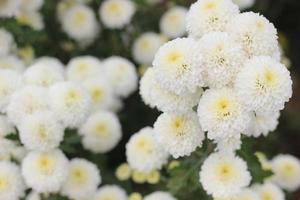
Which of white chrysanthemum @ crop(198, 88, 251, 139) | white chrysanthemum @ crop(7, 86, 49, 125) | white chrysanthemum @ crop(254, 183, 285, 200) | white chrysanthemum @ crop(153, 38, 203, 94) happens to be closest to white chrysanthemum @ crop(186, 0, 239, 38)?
white chrysanthemum @ crop(153, 38, 203, 94)

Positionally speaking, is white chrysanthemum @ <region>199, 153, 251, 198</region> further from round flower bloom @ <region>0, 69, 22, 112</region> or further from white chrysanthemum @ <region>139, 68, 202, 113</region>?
round flower bloom @ <region>0, 69, 22, 112</region>

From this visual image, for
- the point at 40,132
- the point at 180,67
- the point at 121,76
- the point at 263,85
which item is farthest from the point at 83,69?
the point at 263,85

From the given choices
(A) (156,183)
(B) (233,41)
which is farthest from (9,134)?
(B) (233,41)

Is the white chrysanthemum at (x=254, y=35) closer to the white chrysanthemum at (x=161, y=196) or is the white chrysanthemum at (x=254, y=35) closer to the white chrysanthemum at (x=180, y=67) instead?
the white chrysanthemum at (x=180, y=67)

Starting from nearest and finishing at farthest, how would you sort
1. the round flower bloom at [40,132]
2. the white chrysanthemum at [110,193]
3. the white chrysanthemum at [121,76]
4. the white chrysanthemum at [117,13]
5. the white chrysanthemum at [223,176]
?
the white chrysanthemum at [223,176], the round flower bloom at [40,132], the white chrysanthemum at [110,193], the white chrysanthemum at [121,76], the white chrysanthemum at [117,13]

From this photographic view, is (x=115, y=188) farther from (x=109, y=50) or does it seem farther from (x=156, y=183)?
(x=109, y=50)

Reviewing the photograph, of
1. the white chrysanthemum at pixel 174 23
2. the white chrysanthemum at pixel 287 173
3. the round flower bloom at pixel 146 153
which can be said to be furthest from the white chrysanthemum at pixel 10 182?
the white chrysanthemum at pixel 174 23
